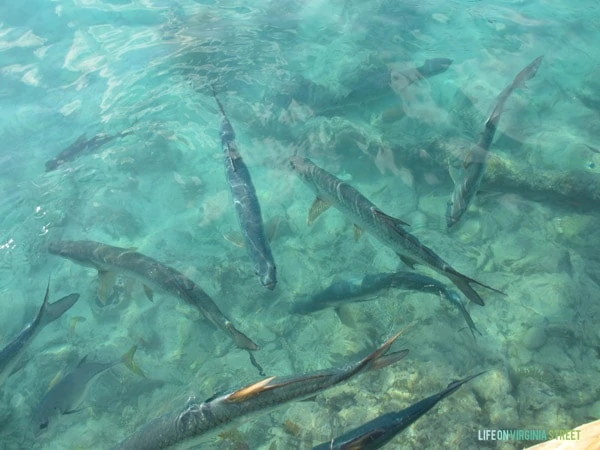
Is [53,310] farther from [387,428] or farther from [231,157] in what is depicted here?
[387,428]

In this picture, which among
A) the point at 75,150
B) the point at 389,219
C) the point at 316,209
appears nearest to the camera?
the point at 389,219

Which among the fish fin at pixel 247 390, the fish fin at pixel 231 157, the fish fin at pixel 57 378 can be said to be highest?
the fish fin at pixel 231 157

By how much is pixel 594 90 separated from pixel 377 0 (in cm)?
893

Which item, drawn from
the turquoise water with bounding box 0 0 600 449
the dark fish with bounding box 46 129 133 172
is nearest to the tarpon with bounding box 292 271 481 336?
the turquoise water with bounding box 0 0 600 449

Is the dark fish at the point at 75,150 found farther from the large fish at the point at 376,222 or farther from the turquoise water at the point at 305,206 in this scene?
the large fish at the point at 376,222

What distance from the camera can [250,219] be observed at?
476 cm

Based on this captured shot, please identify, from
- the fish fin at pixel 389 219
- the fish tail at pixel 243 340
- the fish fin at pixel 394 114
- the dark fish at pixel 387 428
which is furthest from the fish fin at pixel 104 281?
the fish fin at pixel 394 114

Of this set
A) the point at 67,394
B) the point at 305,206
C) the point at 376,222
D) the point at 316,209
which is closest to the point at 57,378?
the point at 67,394

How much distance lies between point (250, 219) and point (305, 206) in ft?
10.3

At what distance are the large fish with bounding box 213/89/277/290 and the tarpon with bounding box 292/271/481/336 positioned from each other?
135 cm

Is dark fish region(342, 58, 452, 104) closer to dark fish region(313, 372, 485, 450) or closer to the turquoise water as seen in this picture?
the turquoise water

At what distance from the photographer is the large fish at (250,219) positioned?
13.9 feet

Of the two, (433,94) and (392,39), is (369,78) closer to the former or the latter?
(433,94)

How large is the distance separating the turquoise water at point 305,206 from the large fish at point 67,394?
0.29 metres
